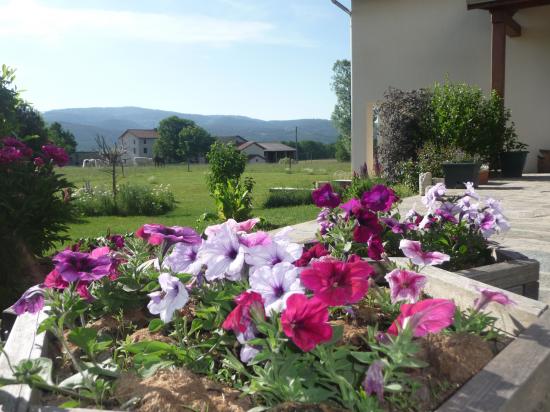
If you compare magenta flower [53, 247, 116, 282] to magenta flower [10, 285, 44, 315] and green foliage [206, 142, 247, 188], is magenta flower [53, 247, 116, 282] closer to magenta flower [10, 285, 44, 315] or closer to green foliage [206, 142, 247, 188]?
magenta flower [10, 285, 44, 315]

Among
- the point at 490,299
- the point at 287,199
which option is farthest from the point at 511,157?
the point at 490,299

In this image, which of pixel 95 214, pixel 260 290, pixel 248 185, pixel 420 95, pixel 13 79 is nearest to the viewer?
pixel 260 290

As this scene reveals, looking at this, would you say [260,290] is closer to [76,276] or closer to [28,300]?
[76,276]

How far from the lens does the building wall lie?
1402cm

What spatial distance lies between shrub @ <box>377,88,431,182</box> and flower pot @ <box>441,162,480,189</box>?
295 centimetres

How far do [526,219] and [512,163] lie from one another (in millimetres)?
6747

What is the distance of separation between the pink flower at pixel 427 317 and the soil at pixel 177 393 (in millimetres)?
418

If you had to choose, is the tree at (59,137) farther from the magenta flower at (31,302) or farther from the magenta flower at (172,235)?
the magenta flower at (31,302)

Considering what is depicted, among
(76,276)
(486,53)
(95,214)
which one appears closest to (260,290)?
(76,276)

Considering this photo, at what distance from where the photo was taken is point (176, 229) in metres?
1.85

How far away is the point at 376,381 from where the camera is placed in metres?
1.20

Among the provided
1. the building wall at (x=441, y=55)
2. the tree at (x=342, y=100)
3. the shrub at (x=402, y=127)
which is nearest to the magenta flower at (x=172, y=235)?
the shrub at (x=402, y=127)

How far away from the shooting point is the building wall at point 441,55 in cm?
1402

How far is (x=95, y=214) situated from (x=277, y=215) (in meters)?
4.63
